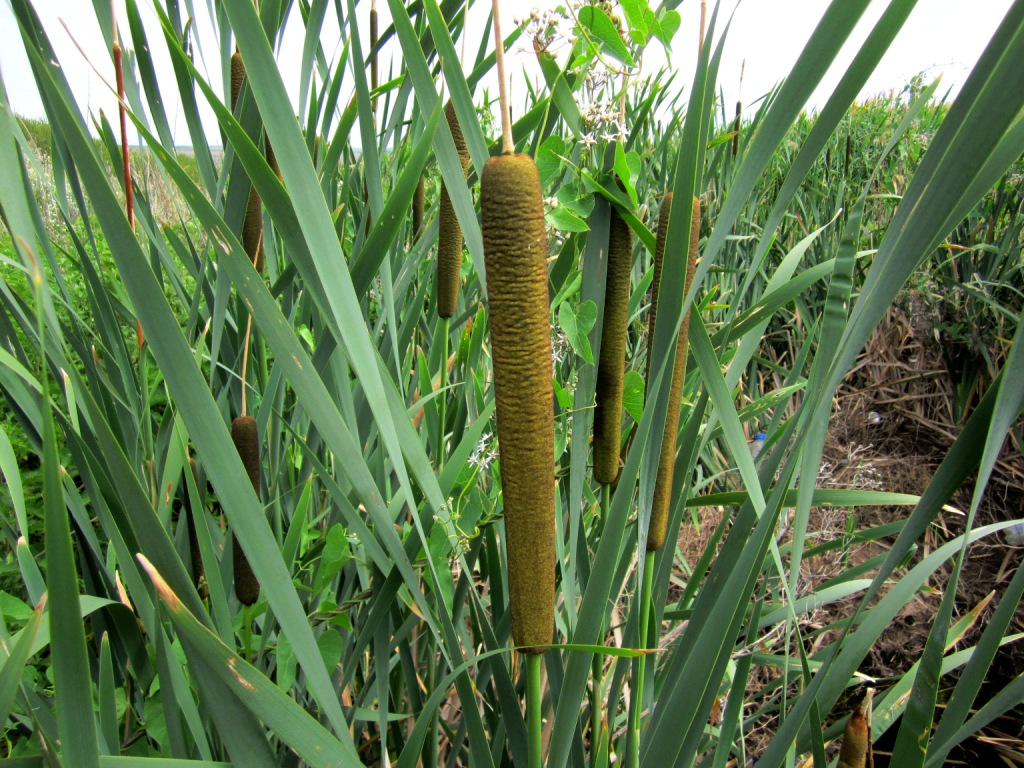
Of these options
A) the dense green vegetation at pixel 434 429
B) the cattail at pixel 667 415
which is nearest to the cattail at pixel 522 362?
→ the dense green vegetation at pixel 434 429

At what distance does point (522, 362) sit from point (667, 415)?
0.74ft

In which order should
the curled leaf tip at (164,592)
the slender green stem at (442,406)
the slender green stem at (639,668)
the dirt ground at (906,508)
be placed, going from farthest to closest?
the dirt ground at (906,508) < the slender green stem at (442,406) < the slender green stem at (639,668) < the curled leaf tip at (164,592)

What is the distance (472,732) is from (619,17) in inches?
26.1

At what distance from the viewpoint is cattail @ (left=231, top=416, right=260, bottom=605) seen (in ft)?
2.10

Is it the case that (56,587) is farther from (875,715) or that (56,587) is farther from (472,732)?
(875,715)

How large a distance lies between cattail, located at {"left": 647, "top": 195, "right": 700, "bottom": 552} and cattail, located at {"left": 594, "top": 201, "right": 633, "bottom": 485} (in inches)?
1.1

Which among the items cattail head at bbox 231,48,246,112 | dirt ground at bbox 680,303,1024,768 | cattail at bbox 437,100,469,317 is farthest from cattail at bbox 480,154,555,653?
dirt ground at bbox 680,303,1024,768

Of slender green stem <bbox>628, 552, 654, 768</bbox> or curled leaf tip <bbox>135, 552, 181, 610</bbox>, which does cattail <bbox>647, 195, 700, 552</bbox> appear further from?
curled leaf tip <bbox>135, 552, 181, 610</bbox>

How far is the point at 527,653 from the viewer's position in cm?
50

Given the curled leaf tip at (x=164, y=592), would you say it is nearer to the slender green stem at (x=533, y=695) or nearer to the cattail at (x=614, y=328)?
the slender green stem at (x=533, y=695)

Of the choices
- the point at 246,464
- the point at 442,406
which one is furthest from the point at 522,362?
the point at 442,406

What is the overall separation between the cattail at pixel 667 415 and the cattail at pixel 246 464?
1.22 feet

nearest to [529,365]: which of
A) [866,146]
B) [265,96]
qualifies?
[265,96]

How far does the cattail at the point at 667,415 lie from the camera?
0.57m
